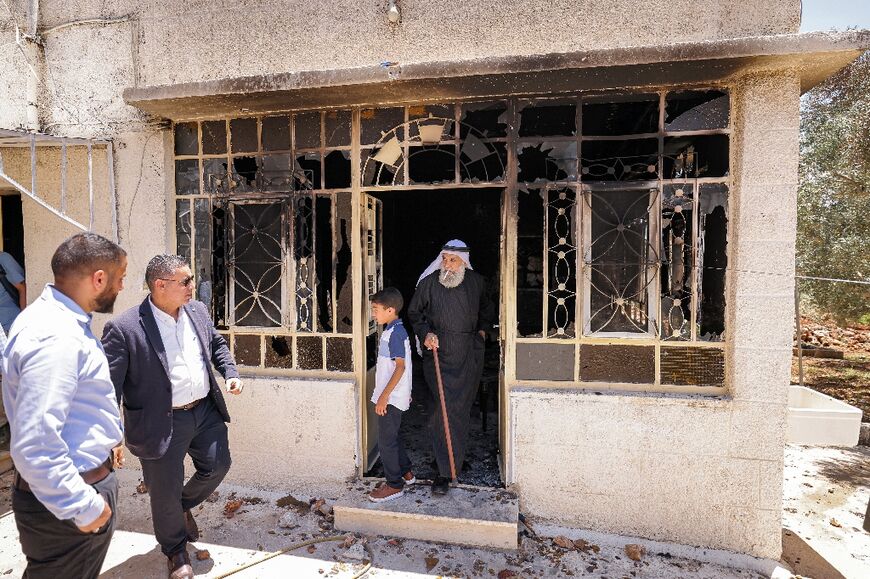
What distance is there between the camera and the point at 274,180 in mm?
4238

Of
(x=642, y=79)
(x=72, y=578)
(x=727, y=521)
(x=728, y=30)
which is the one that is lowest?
(x=727, y=521)

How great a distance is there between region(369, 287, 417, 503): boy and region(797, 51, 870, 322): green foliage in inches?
291

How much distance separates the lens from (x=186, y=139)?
4.41m

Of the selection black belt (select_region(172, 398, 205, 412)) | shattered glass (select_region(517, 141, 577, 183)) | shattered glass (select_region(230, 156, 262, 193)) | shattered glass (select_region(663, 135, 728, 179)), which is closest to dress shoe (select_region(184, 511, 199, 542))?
black belt (select_region(172, 398, 205, 412))

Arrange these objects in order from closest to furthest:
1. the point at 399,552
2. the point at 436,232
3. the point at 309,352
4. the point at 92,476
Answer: the point at 92,476 < the point at 399,552 < the point at 309,352 < the point at 436,232

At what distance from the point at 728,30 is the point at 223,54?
13.3 ft

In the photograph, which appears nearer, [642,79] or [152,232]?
[642,79]

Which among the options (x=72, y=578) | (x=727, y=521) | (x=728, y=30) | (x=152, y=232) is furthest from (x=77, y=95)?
(x=727, y=521)

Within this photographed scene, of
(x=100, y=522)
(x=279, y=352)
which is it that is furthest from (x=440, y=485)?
(x=100, y=522)

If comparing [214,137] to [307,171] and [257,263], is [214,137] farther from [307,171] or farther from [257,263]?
[257,263]

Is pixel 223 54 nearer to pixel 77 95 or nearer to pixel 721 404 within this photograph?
pixel 77 95

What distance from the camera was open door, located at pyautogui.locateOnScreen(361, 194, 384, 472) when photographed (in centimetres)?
425

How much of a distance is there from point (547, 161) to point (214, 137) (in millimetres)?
3000

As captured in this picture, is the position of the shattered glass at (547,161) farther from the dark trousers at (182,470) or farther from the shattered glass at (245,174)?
the dark trousers at (182,470)
